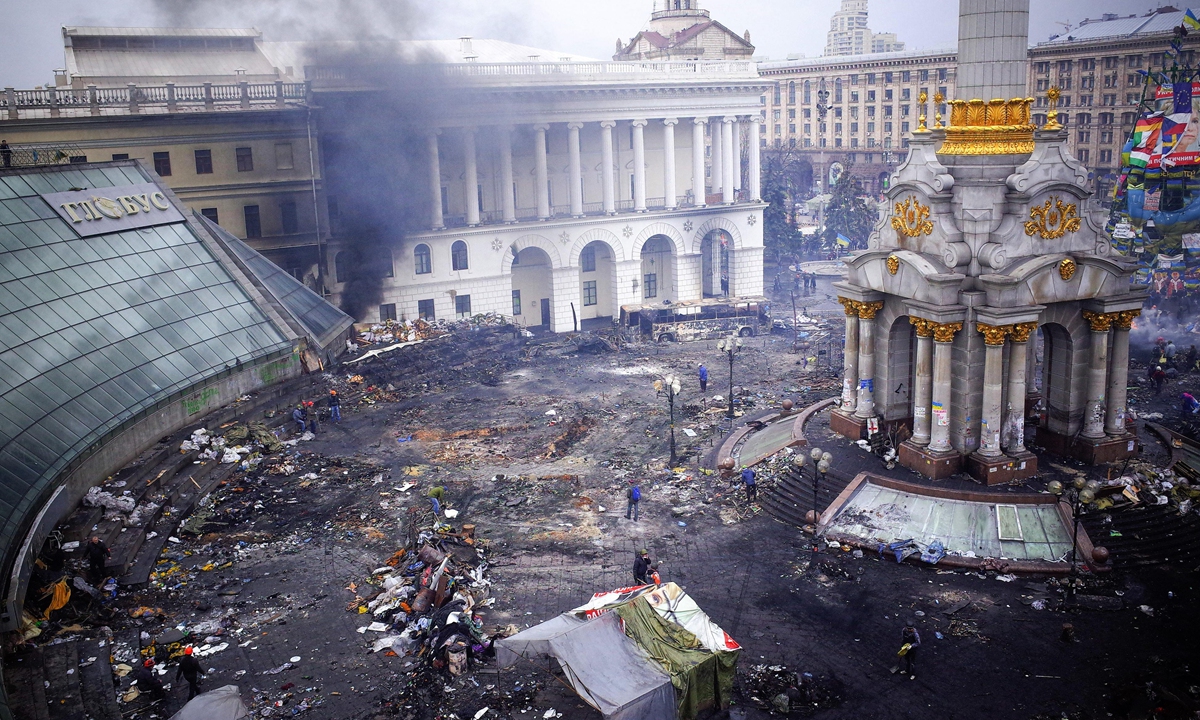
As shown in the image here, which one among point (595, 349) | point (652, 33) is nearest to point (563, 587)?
point (595, 349)

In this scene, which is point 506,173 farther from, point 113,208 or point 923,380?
point 923,380

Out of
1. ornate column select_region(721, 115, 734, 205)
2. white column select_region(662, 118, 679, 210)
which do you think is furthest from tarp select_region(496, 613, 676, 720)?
ornate column select_region(721, 115, 734, 205)

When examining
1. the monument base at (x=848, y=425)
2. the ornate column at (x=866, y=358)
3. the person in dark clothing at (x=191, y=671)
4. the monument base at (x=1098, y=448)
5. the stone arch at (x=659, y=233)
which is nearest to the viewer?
the person in dark clothing at (x=191, y=671)

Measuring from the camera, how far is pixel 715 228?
66750 millimetres

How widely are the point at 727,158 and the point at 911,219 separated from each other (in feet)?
126

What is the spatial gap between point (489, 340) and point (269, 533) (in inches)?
1074

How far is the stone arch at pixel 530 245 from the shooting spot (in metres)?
61.2

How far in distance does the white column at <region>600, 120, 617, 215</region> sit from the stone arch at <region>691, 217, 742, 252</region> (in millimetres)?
6119

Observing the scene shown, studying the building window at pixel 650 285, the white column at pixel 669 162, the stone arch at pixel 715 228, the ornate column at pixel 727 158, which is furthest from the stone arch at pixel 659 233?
the ornate column at pixel 727 158

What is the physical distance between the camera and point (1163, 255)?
2240 inches

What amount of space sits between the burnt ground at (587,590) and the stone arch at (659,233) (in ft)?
82.3

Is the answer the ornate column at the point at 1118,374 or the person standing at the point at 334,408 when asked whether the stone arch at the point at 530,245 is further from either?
the ornate column at the point at 1118,374

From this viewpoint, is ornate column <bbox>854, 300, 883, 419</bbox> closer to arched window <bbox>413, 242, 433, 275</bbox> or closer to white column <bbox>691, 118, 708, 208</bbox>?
arched window <bbox>413, 242, 433, 275</bbox>

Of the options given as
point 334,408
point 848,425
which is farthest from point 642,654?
point 334,408
